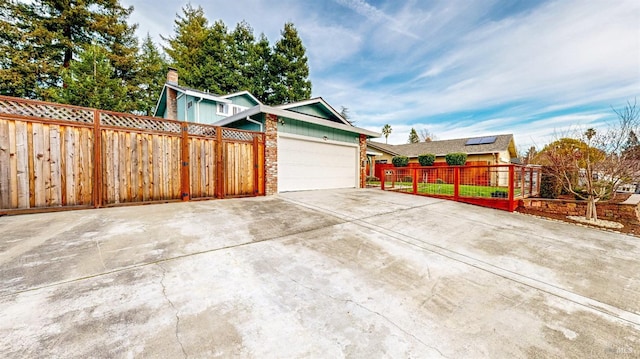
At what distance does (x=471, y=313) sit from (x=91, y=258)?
409cm

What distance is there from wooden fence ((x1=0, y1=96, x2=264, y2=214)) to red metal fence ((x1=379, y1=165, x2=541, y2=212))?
269 inches

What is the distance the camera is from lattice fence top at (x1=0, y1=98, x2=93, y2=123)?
168 inches

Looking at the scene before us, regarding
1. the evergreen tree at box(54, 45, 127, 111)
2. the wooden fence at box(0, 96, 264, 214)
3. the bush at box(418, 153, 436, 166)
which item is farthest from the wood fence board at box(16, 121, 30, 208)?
the bush at box(418, 153, 436, 166)

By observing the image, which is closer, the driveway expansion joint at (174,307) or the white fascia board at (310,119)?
the driveway expansion joint at (174,307)

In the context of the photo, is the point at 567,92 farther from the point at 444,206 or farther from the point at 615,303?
the point at 615,303

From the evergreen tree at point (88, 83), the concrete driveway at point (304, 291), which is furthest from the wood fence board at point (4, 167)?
the evergreen tree at point (88, 83)

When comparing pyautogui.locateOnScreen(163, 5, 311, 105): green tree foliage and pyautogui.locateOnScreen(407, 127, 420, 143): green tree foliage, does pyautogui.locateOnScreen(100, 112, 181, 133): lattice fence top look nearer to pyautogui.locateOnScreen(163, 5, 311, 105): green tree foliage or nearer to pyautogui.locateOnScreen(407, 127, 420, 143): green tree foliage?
pyautogui.locateOnScreen(163, 5, 311, 105): green tree foliage

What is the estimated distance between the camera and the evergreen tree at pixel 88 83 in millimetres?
11594

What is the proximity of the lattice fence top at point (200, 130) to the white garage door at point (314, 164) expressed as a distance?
2.20 m

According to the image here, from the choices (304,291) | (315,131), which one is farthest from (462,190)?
(304,291)

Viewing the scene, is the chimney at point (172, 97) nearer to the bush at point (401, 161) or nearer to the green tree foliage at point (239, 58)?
the green tree foliage at point (239, 58)

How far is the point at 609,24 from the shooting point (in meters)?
6.77

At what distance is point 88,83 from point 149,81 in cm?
889

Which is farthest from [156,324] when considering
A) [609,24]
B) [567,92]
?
[567,92]
